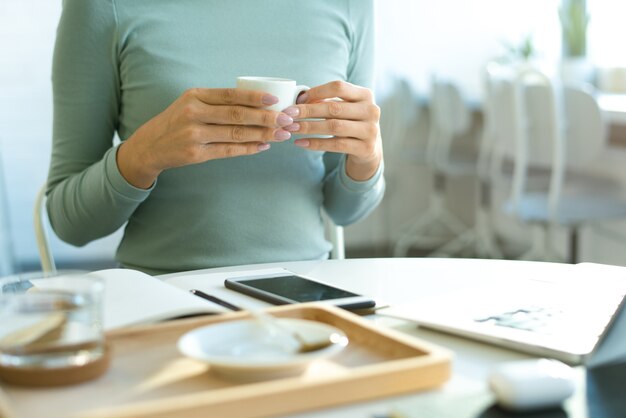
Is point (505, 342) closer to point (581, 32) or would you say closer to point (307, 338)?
point (307, 338)

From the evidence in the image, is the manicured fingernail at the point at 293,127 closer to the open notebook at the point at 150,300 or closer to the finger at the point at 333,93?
the finger at the point at 333,93

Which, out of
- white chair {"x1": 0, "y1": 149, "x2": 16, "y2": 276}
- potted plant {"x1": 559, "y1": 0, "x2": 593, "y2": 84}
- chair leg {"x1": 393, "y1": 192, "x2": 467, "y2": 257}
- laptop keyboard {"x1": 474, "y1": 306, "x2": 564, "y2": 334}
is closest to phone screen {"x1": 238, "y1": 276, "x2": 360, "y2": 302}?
laptop keyboard {"x1": 474, "y1": 306, "x2": 564, "y2": 334}

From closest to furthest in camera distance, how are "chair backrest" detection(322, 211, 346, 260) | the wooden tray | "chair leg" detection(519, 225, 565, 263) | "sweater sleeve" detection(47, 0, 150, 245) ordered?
the wooden tray → "sweater sleeve" detection(47, 0, 150, 245) → "chair backrest" detection(322, 211, 346, 260) → "chair leg" detection(519, 225, 565, 263)

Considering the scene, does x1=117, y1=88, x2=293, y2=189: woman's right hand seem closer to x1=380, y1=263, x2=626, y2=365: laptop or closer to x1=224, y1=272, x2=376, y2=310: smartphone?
x1=224, y1=272, x2=376, y2=310: smartphone

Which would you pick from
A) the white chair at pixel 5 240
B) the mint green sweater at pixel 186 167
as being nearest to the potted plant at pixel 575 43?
the white chair at pixel 5 240

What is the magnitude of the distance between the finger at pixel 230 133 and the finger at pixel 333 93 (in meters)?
0.06

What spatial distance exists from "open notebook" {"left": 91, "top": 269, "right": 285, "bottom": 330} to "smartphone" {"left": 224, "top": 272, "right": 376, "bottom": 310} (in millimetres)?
11

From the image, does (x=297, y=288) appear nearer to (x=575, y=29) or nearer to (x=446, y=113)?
(x=446, y=113)

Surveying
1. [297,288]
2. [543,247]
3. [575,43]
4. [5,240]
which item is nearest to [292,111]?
[297,288]

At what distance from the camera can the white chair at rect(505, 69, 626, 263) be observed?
9.23 ft

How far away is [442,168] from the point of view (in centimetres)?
405

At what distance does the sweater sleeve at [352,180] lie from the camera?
1.34m

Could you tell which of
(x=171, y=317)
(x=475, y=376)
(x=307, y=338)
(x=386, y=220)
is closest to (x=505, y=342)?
(x=475, y=376)

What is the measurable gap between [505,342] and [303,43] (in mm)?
762
